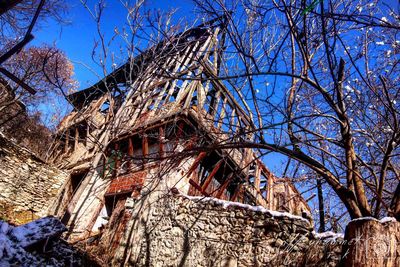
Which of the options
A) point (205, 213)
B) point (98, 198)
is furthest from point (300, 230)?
point (98, 198)

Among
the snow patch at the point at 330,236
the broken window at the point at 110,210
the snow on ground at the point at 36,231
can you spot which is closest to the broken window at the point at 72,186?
the broken window at the point at 110,210

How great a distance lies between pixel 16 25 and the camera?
25.8 feet

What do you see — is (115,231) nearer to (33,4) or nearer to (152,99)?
(152,99)

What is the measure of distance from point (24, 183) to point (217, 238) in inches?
291

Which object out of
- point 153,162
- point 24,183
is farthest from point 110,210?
point 24,183

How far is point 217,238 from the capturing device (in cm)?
560

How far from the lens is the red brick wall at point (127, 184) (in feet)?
24.6

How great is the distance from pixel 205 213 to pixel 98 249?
2747mm

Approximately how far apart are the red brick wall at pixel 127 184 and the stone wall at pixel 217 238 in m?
0.73

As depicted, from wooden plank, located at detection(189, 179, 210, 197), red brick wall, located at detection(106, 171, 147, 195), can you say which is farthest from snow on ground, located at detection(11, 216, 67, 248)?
wooden plank, located at detection(189, 179, 210, 197)

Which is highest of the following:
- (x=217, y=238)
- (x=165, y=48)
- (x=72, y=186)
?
(x=165, y=48)

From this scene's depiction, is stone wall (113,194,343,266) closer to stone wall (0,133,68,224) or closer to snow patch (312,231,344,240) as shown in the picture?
snow patch (312,231,344,240)

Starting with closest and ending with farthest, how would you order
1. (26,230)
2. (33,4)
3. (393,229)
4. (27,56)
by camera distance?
(393,229) < (26,230) < (33,4) < (27,56)

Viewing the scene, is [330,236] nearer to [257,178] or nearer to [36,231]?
[257,178]
